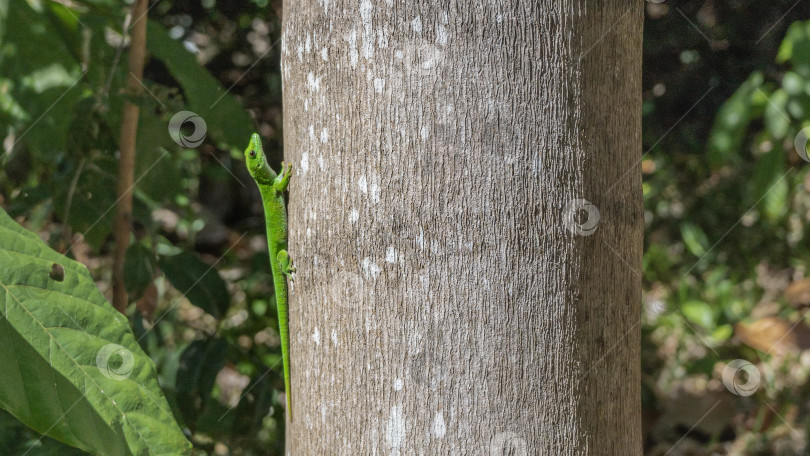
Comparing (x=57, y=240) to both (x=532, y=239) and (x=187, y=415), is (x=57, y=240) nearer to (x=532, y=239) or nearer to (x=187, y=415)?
(x=187, y=415)

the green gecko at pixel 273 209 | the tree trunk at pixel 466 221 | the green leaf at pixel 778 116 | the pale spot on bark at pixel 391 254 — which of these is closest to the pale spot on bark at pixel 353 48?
the tree trunk at pixel 466 221

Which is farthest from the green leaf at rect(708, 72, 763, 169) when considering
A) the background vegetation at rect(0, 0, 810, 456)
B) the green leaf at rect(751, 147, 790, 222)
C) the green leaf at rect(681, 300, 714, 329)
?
the green leaf at rect(681, 300, 714, 329)

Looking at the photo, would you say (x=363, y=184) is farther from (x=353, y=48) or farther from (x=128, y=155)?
(x=128, y=155)

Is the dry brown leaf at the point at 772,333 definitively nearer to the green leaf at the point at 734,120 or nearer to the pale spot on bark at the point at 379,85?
the green leaf at the point at 734,120

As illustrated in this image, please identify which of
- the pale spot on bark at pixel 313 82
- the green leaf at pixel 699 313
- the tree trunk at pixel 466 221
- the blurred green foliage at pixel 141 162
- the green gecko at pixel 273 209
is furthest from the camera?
the green leaf at pixel 699 313

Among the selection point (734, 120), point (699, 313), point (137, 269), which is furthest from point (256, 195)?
point (734, 120)

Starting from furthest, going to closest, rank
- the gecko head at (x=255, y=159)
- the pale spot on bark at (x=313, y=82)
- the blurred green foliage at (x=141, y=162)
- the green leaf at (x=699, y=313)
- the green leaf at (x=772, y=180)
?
the green leaf at (x=699, y=313) < the green leaf at (x=772, y=180) < the blurred green foliage at (x=141, y=162) < the gecko head at (x=255, y=159) < the pale spot on bark at (x=313, y=82)
